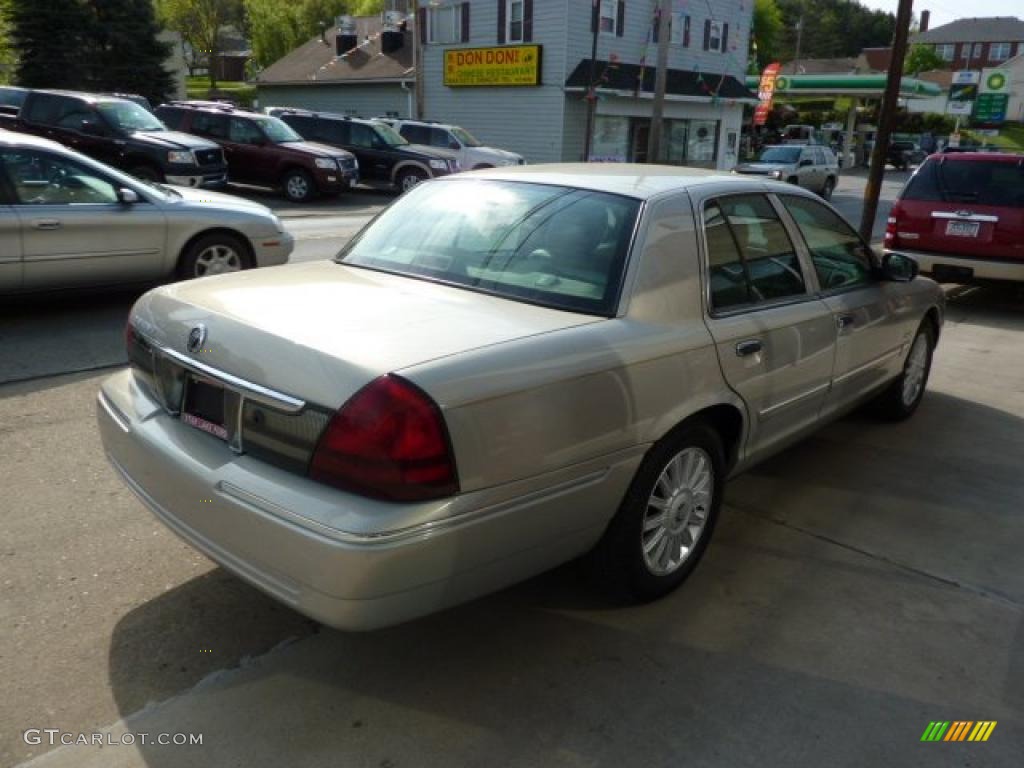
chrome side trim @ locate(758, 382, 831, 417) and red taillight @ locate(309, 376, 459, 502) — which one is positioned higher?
red taillight @ locate(309, 376, 459, 502)

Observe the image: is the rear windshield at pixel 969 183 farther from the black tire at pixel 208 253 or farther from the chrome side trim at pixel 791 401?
the black tire at pixel 208 253

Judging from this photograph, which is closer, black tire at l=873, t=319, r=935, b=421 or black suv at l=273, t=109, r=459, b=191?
black tire at l=873, t=319, r=935, b=421

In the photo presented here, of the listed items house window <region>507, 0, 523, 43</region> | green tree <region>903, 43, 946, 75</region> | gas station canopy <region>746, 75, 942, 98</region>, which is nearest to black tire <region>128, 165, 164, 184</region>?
house window <region>507, 0, 523, 43</region>

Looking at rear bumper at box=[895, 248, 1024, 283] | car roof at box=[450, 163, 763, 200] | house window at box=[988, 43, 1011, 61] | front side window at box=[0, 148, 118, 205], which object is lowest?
rear bumper at box=[895, 248, 1024, 283]

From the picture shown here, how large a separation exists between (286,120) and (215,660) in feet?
68.8

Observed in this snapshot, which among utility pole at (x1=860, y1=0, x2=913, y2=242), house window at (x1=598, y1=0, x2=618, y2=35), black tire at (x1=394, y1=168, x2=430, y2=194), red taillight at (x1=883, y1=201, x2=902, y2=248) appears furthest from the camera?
house window at (x1=598, y1=0, x2=618, y2=35)

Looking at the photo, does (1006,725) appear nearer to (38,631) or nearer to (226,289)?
(226,289)

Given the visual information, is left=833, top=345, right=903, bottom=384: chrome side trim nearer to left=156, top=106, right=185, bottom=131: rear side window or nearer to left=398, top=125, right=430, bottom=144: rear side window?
left=156, top=106, right=185, bottom=131: rear side window

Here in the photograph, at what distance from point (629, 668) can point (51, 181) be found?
6.09 metres

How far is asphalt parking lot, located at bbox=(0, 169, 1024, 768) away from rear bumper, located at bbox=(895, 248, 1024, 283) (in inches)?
221

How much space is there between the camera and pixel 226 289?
3.19 metres

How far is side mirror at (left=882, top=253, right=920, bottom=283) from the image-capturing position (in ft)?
15.6

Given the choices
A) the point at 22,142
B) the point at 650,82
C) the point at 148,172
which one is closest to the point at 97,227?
the point at 22,142

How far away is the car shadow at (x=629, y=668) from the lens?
8.48 feet
